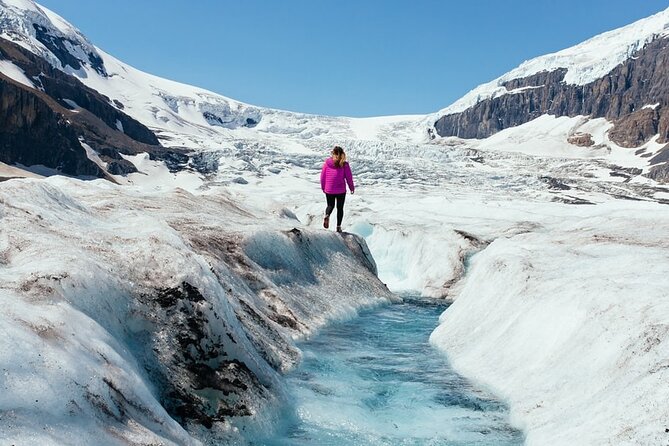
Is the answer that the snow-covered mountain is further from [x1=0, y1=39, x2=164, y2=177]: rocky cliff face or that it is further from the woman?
[x1=0, y1=39, x2=164, y2=177]: rocky cliff face

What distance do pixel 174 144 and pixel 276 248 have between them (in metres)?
169

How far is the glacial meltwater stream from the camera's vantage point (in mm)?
7562

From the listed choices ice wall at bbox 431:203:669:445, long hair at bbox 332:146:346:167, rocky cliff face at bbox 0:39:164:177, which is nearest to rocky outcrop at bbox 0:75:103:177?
rocky cliff face at bbox 0:39:164:177

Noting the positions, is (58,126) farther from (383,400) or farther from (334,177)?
(383,400)

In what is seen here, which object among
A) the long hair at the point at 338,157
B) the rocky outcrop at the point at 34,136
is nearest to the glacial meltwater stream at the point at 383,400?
the long hair at the point at 338,157

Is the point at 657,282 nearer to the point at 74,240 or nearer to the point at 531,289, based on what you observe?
the point at 531,289

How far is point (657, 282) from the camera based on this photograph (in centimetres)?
922

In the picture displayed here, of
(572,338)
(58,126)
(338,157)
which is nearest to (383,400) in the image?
(572,338)

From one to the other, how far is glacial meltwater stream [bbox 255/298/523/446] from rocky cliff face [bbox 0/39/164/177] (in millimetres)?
89467

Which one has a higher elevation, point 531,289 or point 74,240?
point 74,240

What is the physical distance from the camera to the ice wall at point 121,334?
15.1 feet

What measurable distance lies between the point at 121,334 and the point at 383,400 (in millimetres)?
4258

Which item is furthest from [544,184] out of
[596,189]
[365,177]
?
[365,177]

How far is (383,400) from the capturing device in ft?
30.1
